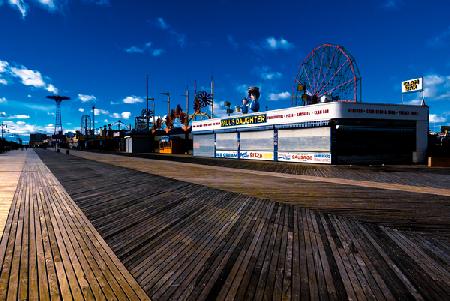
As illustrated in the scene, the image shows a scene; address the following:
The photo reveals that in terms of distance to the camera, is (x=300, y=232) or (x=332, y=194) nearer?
(x=300, y=232)

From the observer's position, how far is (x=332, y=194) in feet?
38.8

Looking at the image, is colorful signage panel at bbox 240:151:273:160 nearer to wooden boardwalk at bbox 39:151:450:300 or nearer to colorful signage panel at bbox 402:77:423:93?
colorful signage panel at bbox 402:77:423:93

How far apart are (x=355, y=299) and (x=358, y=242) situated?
251cm

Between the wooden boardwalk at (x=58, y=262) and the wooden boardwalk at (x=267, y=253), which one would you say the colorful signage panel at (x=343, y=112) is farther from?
the wooden boardwalk at (x=58, y=262)

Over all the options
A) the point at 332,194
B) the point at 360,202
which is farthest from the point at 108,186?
the point at 360,202

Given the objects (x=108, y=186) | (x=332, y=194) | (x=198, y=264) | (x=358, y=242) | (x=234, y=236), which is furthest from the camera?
(x=108, y=186)

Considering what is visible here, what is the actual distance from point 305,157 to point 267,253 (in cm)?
2343

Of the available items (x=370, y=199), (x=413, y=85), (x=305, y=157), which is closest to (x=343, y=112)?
(x=305, y=157)

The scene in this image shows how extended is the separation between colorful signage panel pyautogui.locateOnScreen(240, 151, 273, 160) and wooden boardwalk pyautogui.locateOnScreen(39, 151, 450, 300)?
23035 mm

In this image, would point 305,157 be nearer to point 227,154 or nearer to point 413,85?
point 227,154

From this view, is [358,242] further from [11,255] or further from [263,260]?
[11,255]

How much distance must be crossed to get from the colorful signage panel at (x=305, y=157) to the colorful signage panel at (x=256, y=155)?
167 cm

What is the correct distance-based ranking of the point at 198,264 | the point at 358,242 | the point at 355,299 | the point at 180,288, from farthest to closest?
the point at 358,242 < the point at 198,264 < the point at 180,288 < the point at 355,299

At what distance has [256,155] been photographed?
1361 inches
